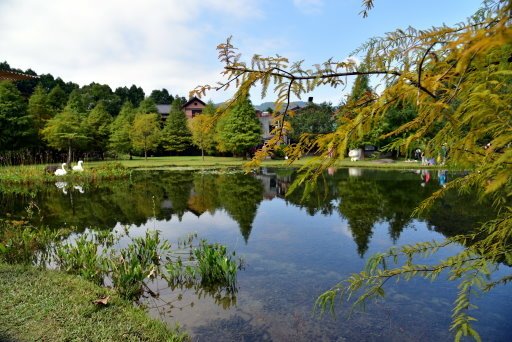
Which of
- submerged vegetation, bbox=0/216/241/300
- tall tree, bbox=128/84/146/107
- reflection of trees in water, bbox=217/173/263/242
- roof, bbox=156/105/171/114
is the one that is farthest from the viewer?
tall tree, bbox=128/84/146/107

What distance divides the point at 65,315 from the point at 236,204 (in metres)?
11.3

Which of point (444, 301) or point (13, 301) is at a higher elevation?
point (13, 301)

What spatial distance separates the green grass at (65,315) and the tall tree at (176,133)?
45666mm

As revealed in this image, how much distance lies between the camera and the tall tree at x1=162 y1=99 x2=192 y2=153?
5097 cm

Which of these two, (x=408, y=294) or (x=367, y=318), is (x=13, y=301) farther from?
(x=408, y=294)

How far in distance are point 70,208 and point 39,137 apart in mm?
31133

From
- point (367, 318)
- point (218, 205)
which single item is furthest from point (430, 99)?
point (218, 205)

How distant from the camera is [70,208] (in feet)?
47.3

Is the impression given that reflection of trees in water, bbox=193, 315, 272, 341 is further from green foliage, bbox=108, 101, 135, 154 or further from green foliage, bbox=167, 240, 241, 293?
green foliage, bbox=108, 101, 135, 154

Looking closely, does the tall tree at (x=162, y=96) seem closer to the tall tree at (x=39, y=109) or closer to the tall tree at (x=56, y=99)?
the tall tree at (x=56, y=99)

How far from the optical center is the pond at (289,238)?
5359 mm

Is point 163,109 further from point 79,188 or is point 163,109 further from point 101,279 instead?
point 101,279

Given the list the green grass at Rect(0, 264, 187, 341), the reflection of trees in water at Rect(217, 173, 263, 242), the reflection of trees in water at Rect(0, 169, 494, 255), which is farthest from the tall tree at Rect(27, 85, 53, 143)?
the green grass at Rect(0, 264, 187, 341)

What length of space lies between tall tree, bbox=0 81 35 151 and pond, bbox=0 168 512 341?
66.6ft
